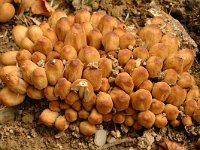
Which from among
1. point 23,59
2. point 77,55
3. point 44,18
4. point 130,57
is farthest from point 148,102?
point 44,18

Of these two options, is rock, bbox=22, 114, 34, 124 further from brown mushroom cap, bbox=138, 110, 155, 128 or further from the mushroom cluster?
brown mushroom cap, bbox=138, 110, 155, 128

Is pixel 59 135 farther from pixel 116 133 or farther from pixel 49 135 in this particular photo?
pixel 116 133

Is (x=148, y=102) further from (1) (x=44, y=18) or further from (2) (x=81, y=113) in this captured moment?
(1) (x=44, y=18)

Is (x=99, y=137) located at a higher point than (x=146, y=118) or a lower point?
lower

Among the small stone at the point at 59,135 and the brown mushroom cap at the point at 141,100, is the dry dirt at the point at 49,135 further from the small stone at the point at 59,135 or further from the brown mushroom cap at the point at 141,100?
the brown mushroom cap at the point at 141,100

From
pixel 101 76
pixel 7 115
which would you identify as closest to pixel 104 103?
pixel 101 76
